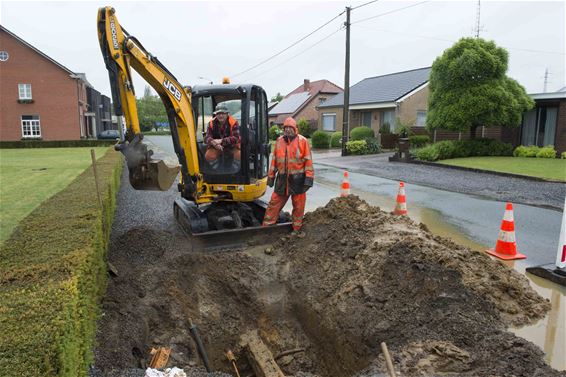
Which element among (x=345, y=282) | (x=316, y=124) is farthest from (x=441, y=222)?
(x=316, y=124)

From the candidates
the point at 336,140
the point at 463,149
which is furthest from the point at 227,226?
the point at 336,140

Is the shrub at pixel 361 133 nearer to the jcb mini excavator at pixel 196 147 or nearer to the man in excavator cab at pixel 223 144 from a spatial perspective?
the jcb mini excavator at pixel 196 147

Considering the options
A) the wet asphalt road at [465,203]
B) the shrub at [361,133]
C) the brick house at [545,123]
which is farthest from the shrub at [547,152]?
the shrub at [361,133]

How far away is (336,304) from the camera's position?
4812 millimetres

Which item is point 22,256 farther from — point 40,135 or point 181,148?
point 40,135

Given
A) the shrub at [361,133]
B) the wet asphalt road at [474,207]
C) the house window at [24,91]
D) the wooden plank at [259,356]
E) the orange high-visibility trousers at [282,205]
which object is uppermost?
the house window at [24,91]

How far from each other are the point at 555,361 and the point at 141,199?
30.5 feet

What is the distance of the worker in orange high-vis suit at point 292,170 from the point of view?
21.7 feet

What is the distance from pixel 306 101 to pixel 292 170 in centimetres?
3940

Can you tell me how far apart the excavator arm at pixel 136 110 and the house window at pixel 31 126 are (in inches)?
1437

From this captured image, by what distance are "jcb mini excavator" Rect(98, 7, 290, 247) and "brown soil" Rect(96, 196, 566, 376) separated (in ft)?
2.33

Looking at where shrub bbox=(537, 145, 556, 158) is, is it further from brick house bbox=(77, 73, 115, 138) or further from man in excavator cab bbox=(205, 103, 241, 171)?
brick house bbox=(77, 73, 115, 138)

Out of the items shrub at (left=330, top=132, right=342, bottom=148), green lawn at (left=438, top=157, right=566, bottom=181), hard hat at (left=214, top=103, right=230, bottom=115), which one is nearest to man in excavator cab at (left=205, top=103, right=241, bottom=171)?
hard hat at (left=214, top=103, right=230, bottom=115)

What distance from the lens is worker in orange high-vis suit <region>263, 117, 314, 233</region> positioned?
6.61 metres
